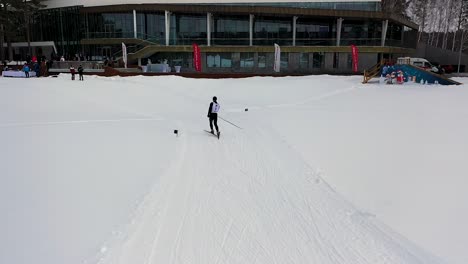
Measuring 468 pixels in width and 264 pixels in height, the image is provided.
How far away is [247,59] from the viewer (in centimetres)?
3919

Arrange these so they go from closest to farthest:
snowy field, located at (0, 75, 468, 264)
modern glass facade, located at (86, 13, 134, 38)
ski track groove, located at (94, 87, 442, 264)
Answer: ski track groove, located at (94, 87, 442, 264) < snowy field, located at (0, 75, 468, 264) < modern glass facade, located at (86, 13, 134, 38)

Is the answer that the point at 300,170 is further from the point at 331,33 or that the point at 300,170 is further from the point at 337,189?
the point at 331,33

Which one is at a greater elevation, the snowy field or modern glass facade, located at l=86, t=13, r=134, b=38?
modern glass facade, located at l=86, t=13, r=134, b=38

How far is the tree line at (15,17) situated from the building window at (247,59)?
83.3 feet

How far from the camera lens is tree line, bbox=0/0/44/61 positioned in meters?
43.7

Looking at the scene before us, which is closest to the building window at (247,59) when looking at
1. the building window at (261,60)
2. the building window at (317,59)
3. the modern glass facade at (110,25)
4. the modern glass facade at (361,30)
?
the building window at (261,60)

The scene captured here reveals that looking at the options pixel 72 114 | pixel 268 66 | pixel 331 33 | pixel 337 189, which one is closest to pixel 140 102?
pixel 72 114

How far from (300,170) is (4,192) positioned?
6.39 meters

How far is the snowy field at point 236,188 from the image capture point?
5.68m

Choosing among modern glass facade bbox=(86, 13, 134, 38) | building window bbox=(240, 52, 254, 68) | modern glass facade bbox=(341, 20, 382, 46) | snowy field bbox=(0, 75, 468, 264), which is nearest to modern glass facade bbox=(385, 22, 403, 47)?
modern glass facade bbox=(341, 20, 382, 46)

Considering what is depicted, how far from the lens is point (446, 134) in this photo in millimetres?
12680

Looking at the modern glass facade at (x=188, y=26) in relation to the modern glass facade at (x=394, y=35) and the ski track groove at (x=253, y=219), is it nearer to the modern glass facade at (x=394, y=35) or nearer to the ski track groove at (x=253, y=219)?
the modern glass facade at (x=394, y=35)

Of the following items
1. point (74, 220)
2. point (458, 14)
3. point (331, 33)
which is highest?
point (458, 14)

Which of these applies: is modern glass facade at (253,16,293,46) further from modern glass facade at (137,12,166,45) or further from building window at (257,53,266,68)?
modern glass facade at (137,12,166,45)
